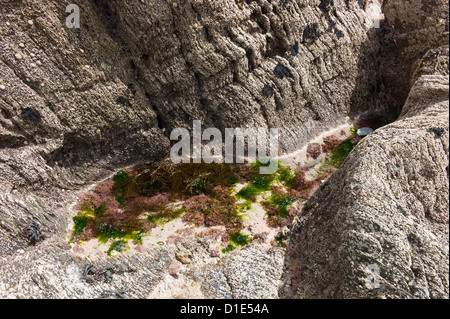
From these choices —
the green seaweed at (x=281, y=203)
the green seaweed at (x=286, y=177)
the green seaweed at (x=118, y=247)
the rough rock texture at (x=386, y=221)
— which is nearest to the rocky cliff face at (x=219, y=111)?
the rough rock texture at (x=386, y=221)

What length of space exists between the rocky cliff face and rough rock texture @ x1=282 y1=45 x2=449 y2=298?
0.11 ft

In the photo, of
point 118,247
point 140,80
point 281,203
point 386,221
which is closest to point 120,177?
point 118,247

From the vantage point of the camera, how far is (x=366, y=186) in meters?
6.86

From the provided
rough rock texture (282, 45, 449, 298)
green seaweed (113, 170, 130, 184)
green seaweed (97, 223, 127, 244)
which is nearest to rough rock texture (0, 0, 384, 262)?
green seaweed (113, 170, 130, 184)

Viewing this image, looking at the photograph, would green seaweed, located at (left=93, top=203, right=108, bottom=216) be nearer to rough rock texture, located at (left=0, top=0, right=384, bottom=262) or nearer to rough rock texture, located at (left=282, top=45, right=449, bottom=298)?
rough rock texture, located at (left=0, top=0, right=384, bottom=262)

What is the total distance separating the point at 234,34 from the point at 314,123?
15.4ft

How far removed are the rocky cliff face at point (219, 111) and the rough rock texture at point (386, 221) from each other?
3 centimetres

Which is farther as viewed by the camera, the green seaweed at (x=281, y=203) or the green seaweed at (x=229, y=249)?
the green seaweed at (x=281, y=203)

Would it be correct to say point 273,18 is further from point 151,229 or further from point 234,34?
point 151,229

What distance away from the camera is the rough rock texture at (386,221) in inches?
241

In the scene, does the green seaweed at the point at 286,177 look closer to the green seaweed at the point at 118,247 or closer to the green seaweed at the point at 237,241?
the green seaweed at the point at 237,241

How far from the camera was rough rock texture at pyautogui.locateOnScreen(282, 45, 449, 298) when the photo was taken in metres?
6.12
